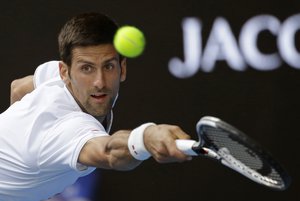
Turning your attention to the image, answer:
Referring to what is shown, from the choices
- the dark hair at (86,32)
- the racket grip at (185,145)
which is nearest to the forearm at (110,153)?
the racket grip at (185,145)

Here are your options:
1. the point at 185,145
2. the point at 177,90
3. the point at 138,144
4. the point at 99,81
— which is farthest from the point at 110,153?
the point at 177,90

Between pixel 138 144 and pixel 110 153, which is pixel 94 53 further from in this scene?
pixel 138 144

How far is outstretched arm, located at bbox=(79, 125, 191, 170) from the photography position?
2514 millimetres

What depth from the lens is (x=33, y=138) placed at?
318cm

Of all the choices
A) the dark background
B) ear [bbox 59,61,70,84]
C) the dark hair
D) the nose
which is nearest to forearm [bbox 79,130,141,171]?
the nose

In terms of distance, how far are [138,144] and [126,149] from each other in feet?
0.39

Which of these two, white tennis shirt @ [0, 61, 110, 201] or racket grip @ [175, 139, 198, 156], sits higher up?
racket grip @ [175, 139, 198, 156]

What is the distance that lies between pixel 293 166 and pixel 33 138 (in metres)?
2.21

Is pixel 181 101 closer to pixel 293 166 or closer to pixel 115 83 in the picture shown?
pixel 293 166

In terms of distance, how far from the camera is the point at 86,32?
3.44m

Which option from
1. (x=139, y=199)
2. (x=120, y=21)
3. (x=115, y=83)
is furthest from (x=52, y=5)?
(x=115, y=83)

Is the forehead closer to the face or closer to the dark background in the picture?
the face

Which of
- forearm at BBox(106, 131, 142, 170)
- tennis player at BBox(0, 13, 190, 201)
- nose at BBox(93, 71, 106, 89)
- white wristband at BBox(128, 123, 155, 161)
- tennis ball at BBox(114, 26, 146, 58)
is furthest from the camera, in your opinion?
tennis ball at BBox(114, 26, 146, 58)

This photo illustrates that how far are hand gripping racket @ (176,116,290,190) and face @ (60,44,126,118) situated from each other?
0.99m
